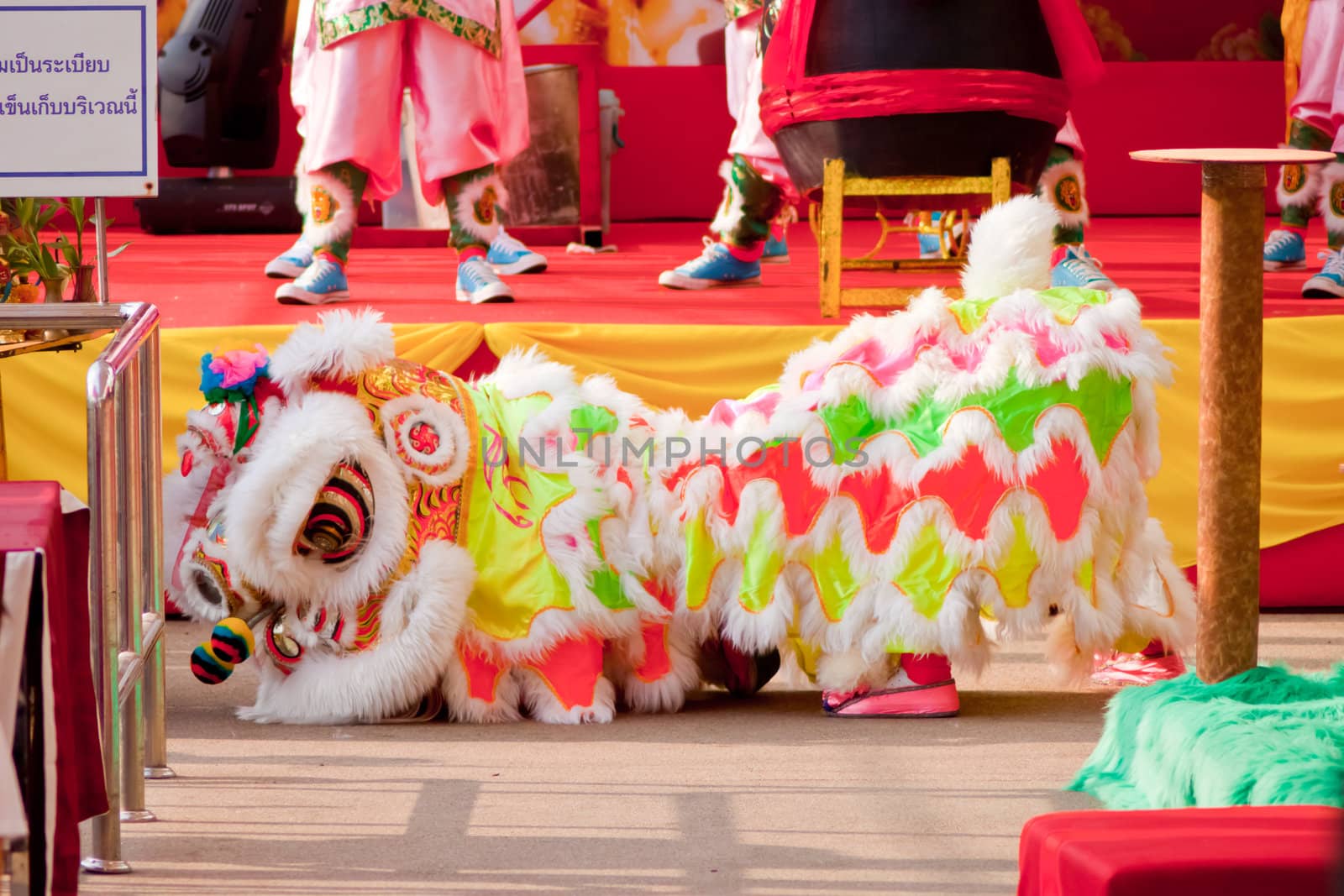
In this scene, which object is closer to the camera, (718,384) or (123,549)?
(123,549)

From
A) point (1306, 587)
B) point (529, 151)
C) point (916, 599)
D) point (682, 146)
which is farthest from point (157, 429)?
point (682, 146)

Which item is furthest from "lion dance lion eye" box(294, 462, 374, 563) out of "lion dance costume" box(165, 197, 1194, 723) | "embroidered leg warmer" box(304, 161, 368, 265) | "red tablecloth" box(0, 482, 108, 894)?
"embroidered leg warmer" box(304, 161, 368, 265)

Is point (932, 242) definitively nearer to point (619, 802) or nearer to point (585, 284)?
point (585, 284)

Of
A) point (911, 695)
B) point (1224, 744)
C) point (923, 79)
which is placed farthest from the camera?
point (923, 79)

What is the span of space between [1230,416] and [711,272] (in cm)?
180

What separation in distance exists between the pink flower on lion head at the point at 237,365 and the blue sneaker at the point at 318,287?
918mm

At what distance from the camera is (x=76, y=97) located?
1930 mm

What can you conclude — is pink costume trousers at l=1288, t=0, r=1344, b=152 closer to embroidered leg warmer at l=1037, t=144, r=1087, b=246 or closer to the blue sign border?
embroidered leg warmer at l=1037, t=144, r=1087, b=246

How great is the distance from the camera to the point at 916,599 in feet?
7.68

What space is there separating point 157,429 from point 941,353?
1.03 meters

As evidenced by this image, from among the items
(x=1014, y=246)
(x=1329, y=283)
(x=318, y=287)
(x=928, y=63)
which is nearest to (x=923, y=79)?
(x=928, y=63)

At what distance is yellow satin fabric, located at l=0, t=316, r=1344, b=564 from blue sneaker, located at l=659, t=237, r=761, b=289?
2.03 ft

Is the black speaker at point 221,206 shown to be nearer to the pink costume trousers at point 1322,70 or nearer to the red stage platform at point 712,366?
the red stage platform at point 712,366

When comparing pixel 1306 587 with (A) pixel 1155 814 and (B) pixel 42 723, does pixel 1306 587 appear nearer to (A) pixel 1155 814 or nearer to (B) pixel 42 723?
(A) pixel 1155 814
